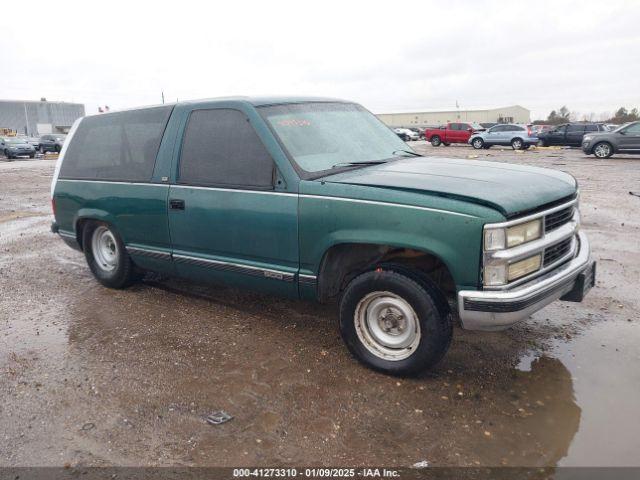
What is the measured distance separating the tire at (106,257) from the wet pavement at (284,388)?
7.4 inches

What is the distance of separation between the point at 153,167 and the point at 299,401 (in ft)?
8.27

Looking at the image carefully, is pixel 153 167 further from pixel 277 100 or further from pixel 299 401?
pixel 299 401

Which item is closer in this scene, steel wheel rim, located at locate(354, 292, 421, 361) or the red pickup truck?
steel wheel rim, located at locate(354, 292, 421, 361)

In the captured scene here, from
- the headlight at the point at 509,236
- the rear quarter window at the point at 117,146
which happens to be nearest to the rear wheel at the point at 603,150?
the headlight at the point at 509,236

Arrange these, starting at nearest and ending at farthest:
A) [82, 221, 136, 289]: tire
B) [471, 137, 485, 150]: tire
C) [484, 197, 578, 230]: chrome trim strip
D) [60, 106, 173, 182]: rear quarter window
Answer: [484, 197, 578, 230]: chrome trim strip
[60, 106, 173, 182]: rear quarter window
[82, 221, 136, 289]: tire
[471, 137, 485, 150]: tire

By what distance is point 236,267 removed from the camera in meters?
4.09

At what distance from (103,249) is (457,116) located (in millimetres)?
92195

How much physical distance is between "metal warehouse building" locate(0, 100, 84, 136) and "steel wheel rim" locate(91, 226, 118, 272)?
87.9m

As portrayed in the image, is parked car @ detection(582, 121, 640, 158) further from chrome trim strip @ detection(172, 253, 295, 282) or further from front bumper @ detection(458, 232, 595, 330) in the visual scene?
chrome trim strip @ detection(172, 253, 295, 282)

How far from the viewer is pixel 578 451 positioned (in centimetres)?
270

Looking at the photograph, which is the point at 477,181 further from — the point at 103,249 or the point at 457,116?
the point at 457,116

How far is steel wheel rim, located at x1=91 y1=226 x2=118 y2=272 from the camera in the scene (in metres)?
5.39

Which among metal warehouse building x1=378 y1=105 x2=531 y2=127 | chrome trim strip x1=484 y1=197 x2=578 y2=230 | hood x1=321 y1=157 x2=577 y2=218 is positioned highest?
metal warehouse building x1=378 y1=105 x2=531 y2=127

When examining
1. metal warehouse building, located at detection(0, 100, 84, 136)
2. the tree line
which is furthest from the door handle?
metal warehouse building, located at detection(0, 100, 84, 136)
